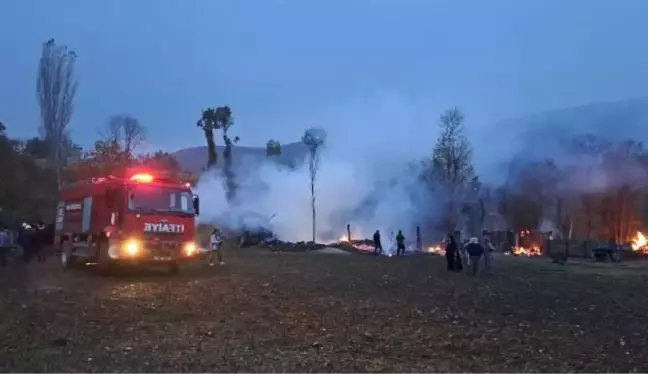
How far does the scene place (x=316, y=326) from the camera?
13.6m

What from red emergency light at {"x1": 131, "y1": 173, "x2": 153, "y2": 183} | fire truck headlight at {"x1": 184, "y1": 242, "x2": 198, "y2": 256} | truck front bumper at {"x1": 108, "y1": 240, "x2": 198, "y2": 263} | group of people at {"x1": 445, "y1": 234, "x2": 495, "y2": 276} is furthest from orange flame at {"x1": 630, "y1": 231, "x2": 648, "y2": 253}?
red emergency light at {"x1": 131, "y1": 173, "x2": 153, "y2": 183}

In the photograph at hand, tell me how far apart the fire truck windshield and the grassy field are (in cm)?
254

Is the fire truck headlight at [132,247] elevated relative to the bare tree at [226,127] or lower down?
lower down

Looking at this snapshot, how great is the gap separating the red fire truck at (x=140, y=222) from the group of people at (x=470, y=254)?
10.3m

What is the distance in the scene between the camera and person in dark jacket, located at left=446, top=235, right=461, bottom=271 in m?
29.9

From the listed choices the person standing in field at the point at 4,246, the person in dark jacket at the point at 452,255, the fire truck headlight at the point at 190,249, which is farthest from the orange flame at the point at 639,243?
the person standing in field at the point at 4,246

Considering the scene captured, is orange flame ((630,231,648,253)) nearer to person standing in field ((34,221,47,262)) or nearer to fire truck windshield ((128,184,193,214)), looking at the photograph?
fire truck windshield ((128,184,193,214))

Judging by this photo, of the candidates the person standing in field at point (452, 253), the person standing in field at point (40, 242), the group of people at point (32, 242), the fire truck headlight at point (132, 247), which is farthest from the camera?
the person standing in field at point (40, 242)

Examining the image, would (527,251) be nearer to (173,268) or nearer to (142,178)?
(173,268)

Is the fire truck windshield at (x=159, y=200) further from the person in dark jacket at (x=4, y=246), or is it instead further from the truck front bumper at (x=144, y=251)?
the person in dark jacket at (x=4, y=246)

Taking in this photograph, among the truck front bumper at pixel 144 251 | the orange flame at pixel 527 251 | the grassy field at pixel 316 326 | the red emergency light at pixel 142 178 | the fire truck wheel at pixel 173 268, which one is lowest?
the grassy field at pixel 316 326

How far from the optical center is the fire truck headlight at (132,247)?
81.1 feet

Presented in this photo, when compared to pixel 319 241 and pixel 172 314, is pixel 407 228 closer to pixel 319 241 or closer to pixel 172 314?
pixel 319 241

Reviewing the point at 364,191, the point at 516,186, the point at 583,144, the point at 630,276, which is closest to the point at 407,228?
the point at 364,191
